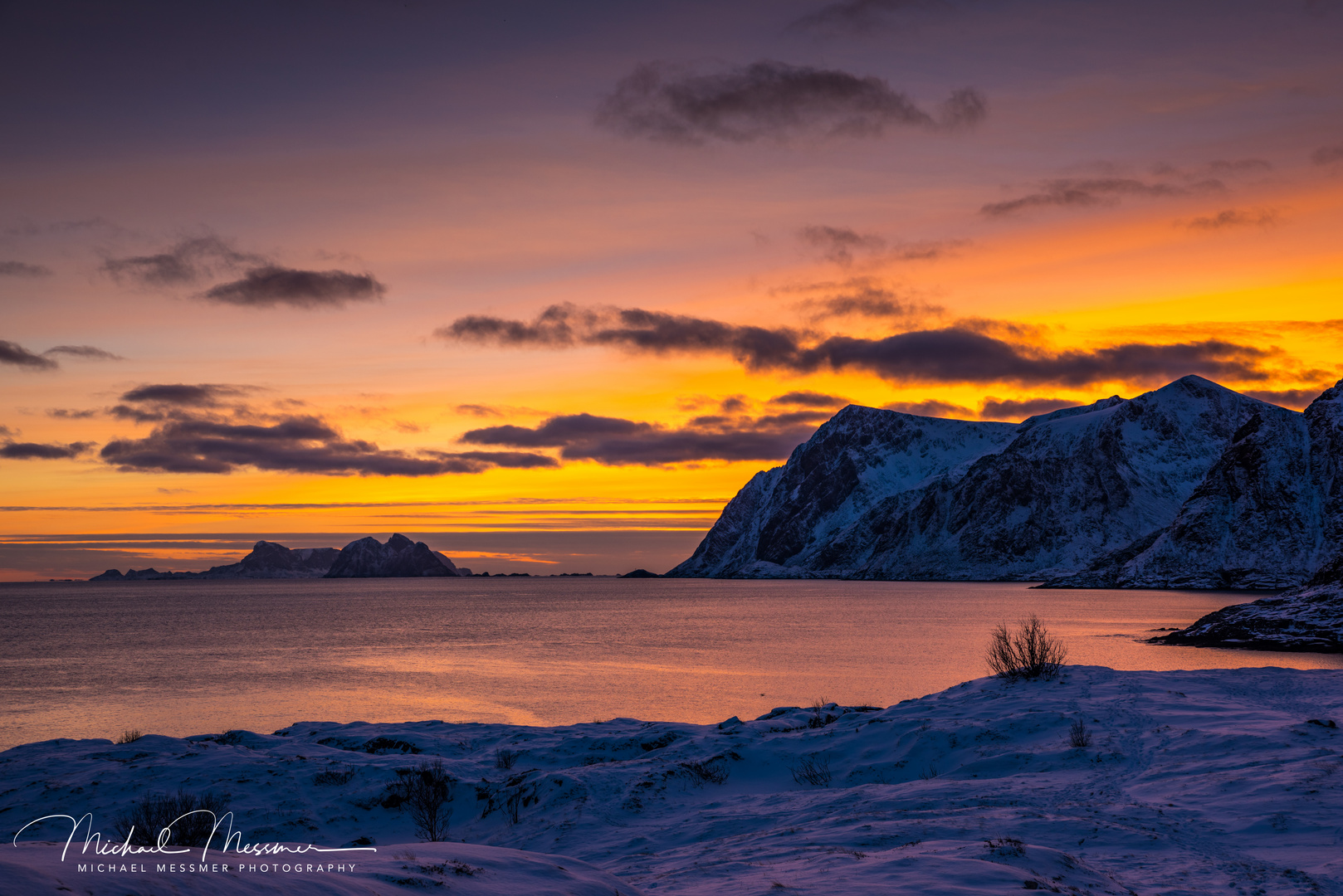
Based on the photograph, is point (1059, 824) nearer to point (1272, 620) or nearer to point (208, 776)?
point (208, 776)

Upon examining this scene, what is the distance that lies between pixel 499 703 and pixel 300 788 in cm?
2248

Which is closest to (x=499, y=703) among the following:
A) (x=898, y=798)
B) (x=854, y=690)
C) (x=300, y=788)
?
(x=854, y=690)

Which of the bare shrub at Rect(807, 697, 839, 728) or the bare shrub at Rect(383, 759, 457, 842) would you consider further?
the bare shrub at Rect(807, 697, 839, 728)

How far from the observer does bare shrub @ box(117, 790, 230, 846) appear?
13335 millimetres

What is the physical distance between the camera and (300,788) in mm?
17750

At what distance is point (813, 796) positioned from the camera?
53.0 ft

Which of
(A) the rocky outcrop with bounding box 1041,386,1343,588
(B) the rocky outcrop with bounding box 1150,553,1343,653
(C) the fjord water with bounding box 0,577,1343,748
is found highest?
(A) the rocky outcrop with bounding box 1041,386,1343,588

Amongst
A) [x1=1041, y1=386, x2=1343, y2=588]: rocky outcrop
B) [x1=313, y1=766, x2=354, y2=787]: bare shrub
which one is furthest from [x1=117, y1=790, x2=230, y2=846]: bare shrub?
[x1=1041, y1=386, x2=1343, y2=588]: rocky outcrop

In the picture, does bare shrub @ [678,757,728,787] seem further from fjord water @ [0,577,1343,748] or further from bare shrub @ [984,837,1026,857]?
fjord water @ [0,577,1343,748]

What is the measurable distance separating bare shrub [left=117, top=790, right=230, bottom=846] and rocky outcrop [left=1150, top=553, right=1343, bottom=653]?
59.3 meters

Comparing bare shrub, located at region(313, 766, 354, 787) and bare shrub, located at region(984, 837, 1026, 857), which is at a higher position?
bare shrub, located at region(984, 837, 1026, 857)

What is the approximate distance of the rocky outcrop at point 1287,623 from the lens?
5294 centimetres

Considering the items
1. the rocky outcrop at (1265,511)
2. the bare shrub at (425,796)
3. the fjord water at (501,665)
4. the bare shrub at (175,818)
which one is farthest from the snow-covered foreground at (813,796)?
the rocky outcrop at (1265,511)

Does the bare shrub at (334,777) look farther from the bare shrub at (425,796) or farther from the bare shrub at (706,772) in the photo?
the bare shrub at (706,772)
